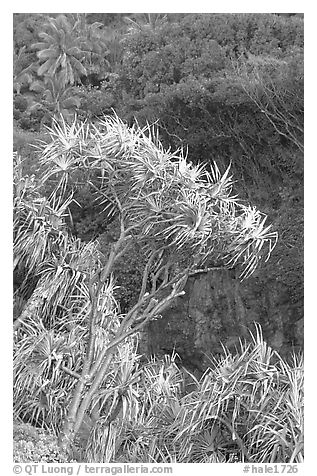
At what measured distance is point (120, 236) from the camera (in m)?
7.14

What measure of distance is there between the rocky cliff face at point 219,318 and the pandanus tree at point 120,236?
6.82 ft

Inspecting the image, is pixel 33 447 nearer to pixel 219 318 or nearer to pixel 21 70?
pixel 219 318

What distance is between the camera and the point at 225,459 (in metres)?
6.88

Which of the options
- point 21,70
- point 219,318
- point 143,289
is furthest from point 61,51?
point 143,289

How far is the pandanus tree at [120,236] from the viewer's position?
6.81m

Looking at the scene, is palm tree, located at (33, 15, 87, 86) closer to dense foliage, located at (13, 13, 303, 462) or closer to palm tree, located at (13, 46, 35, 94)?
palm tree, located at (13, 46, 35, 94)

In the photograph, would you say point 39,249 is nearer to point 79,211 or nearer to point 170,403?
point 170,403

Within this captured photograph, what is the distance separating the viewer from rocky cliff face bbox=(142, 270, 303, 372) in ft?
31.2

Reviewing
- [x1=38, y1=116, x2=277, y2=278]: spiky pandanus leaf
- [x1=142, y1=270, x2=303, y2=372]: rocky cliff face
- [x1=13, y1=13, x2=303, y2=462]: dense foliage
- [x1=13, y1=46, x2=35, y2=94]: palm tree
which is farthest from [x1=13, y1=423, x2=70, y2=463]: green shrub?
[x1=13, y1=46, x2=35, y2=94]: palm tree

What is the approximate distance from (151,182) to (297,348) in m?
3.72

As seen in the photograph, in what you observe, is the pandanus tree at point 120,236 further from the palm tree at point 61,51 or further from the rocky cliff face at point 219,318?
the palm tree at point 61,51

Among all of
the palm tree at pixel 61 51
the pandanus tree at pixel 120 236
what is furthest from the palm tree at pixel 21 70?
the pandanus tree at pixel 120 236

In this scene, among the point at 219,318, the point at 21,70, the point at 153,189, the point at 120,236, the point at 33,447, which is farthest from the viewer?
the point at 21,70

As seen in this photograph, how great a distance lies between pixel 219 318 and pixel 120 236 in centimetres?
293
